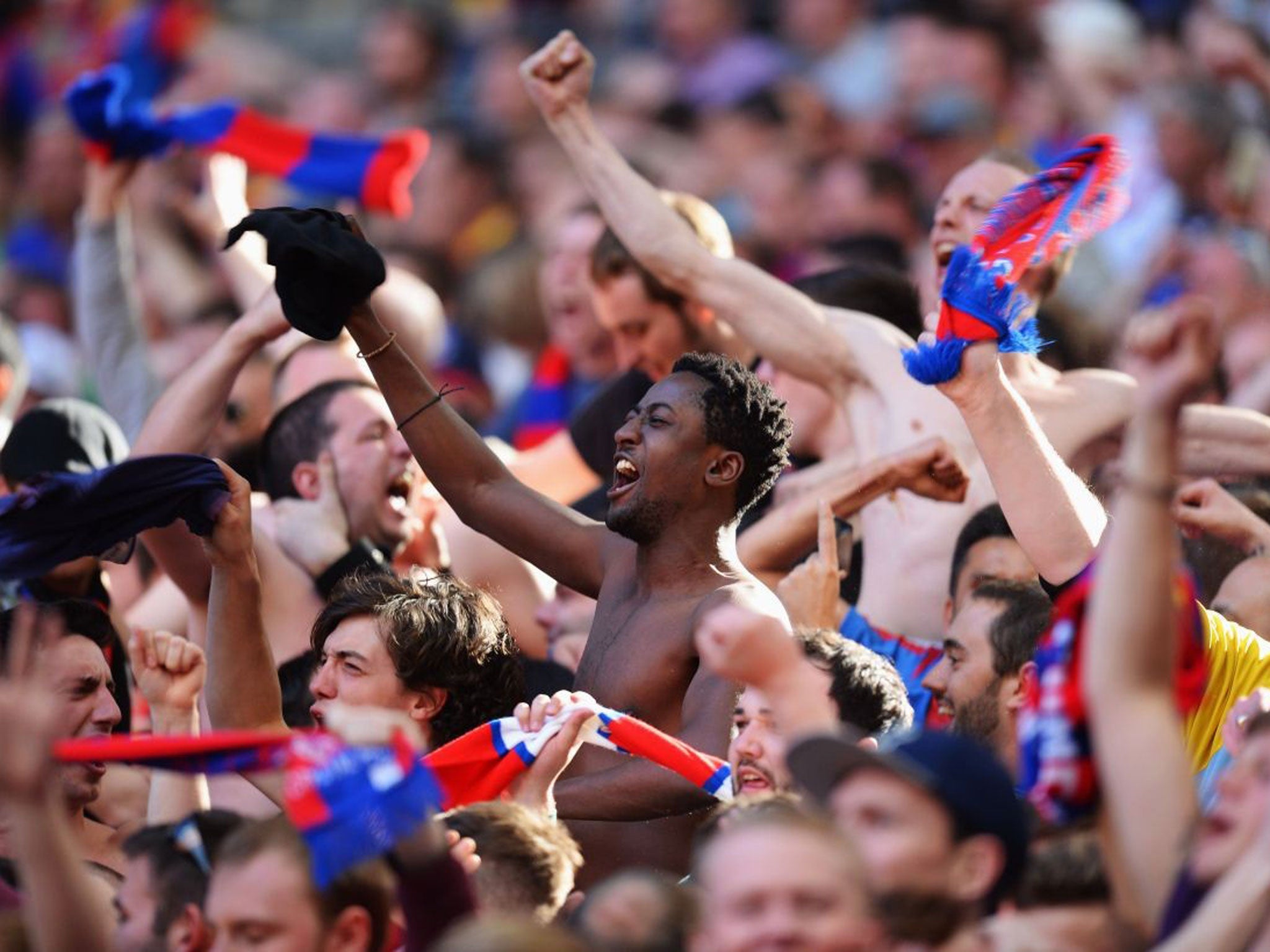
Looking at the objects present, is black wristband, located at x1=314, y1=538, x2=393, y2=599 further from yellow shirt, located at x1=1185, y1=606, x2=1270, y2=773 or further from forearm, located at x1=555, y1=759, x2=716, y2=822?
yellow shirt, located at x1=1185, y1=606, x2=1270, y2=773

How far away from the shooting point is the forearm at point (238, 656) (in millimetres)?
5426

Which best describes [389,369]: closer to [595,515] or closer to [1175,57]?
[595,515]

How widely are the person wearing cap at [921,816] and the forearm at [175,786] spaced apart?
1607 mm

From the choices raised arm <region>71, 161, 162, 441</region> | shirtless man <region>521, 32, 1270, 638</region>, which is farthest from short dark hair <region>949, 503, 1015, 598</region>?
raised arm <region>71, 161, 162, 441</region>

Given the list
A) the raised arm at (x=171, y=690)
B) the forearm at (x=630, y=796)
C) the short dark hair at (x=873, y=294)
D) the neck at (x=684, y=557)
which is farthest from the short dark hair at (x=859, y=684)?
the short dark hair at (x=873, y=294)

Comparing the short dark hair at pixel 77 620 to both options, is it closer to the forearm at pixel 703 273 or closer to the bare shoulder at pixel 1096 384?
the forearm at pixel 703 273

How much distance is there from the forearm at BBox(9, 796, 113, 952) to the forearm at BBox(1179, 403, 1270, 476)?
12.1 feet

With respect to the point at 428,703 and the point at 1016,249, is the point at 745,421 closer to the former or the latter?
the point at 1016,249

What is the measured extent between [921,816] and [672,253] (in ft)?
10.1

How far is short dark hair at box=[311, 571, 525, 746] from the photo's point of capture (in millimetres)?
5492

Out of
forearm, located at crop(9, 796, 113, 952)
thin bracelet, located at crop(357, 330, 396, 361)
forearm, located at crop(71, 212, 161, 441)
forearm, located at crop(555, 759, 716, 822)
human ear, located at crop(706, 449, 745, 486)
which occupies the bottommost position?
forearm, located at crop(71, 212, 161, 441)

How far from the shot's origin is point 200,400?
6562mm

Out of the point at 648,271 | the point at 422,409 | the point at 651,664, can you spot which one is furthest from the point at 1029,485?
the point at 648,271

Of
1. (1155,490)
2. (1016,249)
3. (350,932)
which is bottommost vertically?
(350,932)
